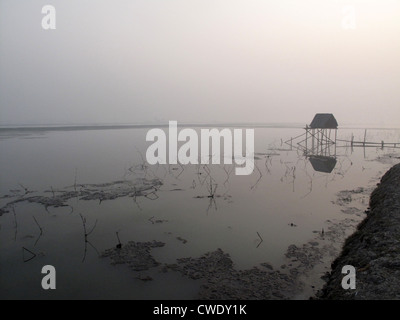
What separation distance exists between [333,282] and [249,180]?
415 inches

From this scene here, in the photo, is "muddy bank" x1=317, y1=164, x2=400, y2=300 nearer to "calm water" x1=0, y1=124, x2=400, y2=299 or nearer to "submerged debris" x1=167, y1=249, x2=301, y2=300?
"submerged debris" x1=167, y1=249, x2=301, y2=300

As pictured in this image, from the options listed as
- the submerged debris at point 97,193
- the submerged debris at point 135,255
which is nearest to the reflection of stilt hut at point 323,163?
the submerged debris at point 97,193

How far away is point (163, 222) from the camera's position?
9766 mm

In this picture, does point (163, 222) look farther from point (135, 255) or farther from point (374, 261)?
point (374, 261)

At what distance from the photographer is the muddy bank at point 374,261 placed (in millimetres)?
4895

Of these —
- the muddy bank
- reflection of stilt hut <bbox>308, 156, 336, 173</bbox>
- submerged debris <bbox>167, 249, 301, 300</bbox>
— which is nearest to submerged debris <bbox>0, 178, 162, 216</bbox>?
submerged debris <bbox>167, 249, 301, 300</bbox>

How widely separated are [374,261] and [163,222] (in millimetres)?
6629

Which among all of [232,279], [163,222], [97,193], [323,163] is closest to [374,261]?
[232,279]

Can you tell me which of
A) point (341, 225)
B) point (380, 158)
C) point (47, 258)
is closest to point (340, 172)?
point (380, 158)

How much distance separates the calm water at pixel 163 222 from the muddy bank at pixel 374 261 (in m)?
1.51

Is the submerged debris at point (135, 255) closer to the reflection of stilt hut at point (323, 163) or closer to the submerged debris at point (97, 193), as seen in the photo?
the submerged debris at point (97, 193)

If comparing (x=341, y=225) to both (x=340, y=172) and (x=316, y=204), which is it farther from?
(x=340, y=172)

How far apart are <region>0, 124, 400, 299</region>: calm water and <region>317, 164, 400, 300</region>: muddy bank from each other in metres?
1.51

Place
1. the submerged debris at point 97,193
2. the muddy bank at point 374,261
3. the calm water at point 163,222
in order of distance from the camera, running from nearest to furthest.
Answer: the muddy bank at point 374,261, the calm water at point 163,222, the submerged debris at point 97,193
